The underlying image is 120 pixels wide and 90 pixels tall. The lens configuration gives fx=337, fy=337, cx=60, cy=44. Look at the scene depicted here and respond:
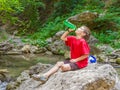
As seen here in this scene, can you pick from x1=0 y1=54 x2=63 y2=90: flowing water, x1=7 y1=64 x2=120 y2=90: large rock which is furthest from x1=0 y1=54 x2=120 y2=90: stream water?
x1=7 y1=64 x2=120 y2=90: large rock

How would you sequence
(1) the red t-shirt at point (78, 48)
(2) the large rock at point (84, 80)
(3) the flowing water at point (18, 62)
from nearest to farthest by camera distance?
(2) the large rock at point (84, 80)
(1) the red t-shirt at point (78, 48)
(3) the flowing water at point (18, 62)

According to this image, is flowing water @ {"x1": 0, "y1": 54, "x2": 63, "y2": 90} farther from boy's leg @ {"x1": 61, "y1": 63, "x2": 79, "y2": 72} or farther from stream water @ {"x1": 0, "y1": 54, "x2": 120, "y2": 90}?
boy's leg @ {"x1": 61, "y1": 63, "x2": 79, "y2": 72}

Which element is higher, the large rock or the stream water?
the large rock

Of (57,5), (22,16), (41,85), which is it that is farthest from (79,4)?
(41,85)

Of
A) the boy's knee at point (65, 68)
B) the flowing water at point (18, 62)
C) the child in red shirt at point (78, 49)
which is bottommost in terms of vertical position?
the flowing water at point (18, 62)

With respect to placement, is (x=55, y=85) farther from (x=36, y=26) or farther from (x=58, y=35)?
(x=36, y=26)

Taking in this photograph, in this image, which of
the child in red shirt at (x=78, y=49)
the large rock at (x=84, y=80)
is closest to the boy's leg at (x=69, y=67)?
the child in red shirt at (x=78, y=49)

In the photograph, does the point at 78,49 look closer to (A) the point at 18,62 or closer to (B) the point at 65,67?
(B) the point at 65,67

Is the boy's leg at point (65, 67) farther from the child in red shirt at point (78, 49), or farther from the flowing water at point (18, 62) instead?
the flowing water at point (18, 62)

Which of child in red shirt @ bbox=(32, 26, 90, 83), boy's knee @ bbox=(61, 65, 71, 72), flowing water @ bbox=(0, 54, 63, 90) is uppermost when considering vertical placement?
child in red shirt @ bbox=(32, 26, 90, 83)

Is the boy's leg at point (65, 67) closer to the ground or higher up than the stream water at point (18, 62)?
higher up

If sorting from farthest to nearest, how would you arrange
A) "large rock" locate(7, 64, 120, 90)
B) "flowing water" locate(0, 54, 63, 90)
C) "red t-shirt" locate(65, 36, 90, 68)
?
1. "flowing water" locate(0, 54, 63, 90)
2. "red t-shirt" locate(65, 36, 90, 68)
3. "large rock" locate(7, 64, 120, 90)

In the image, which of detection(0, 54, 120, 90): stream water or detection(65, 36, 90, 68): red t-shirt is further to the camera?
detection(0, 54, 120, 90): stream water

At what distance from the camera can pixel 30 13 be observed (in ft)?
97.3
